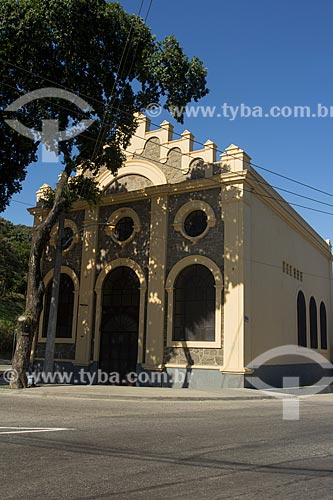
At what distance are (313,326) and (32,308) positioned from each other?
18182mm

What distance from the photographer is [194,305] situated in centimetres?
2056

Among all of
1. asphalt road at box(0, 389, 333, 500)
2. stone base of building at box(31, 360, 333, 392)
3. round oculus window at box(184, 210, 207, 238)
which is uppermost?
round oculus window at box(184, 210, 207, 238)

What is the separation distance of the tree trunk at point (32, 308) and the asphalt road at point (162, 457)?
22.1 ft

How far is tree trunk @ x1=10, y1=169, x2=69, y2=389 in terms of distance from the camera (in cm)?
1756

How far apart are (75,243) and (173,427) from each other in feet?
54.5

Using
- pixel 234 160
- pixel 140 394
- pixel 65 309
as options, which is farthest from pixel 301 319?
pixel 140 394

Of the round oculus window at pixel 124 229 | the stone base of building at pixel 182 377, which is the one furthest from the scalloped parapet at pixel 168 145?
the stone base of building at pixel 182 377

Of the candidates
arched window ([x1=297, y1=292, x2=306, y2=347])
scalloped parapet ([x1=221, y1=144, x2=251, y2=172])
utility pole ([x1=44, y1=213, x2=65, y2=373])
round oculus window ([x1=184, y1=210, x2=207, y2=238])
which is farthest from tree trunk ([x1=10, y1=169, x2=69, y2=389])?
arched window ([x1=297, y1=292, x2=306, y2=347])

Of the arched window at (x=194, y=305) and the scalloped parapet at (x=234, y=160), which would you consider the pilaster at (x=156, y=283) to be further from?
the scalloped parapet at (x=234, y=160)

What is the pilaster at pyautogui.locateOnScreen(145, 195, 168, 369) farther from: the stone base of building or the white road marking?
the white road marking

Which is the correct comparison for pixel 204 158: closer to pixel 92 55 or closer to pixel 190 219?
pixel 190 219

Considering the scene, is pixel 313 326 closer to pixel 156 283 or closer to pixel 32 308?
pixel 156 283

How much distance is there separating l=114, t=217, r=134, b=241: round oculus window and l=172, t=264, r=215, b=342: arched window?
146 inches

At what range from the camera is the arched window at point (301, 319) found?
26.5 meters
